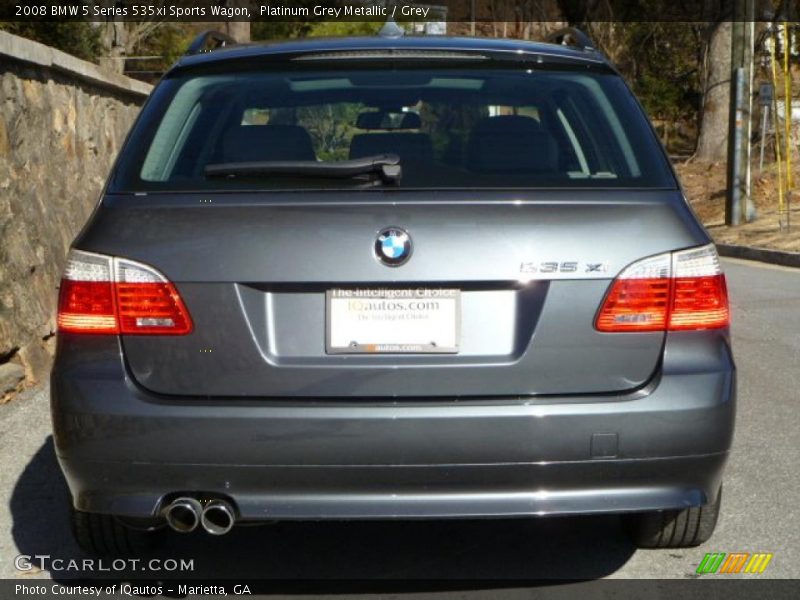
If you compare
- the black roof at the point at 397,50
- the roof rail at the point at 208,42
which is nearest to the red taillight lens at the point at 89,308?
the black roof at the point at 397,50

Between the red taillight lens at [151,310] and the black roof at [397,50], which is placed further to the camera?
the black roof at [397,50]

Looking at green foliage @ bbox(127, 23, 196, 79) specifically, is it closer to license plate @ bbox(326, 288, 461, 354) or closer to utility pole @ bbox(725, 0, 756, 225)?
utility pole @ bbox(725, 0, 756, 225)

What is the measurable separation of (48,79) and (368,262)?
6275 millimetres

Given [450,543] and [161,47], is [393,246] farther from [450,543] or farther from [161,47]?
[161,47]

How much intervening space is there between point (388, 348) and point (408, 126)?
1.10 m

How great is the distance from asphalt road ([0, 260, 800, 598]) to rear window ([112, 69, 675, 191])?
1256mm

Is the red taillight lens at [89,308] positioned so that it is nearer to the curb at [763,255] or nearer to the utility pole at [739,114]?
the curb at [763,255]

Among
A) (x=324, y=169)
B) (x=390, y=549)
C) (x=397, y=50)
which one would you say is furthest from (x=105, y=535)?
(x=397, y=50)

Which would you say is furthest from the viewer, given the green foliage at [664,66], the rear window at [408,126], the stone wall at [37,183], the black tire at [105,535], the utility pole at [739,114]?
the green foliage at [664,66]

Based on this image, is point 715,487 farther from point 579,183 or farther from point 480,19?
point 480,19

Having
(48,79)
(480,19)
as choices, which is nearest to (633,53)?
(480,19)

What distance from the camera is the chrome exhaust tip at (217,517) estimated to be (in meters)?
3.62

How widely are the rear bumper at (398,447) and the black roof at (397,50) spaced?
1.11 metres

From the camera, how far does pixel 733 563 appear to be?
435 cm
